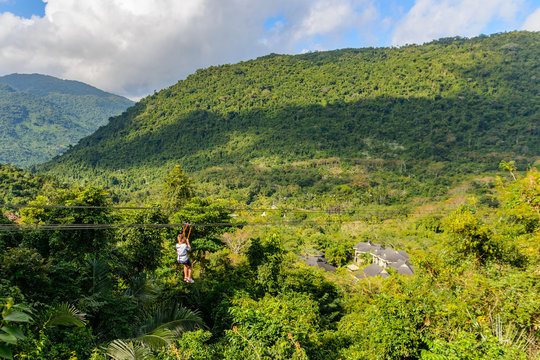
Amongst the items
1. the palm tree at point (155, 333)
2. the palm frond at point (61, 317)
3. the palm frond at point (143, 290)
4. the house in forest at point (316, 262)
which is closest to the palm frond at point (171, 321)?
the palm tree at point (155, 333)

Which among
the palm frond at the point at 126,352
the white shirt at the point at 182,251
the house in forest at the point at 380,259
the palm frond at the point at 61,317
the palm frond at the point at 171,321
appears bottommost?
the house in forest at the point at 380,259

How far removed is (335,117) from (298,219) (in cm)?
10508

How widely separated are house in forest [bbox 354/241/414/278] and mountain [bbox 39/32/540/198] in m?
68.7

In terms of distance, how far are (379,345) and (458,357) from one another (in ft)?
6.23

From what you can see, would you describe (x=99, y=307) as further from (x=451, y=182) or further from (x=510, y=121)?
(x=510, y=121)

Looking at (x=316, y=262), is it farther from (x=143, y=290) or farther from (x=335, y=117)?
(x=335, y=117)

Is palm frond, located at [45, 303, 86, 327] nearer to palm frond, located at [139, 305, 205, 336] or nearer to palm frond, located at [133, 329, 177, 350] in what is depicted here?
palm frond, located at [133, 329, 177, 350]

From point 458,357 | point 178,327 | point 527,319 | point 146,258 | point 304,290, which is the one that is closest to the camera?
point 458,357

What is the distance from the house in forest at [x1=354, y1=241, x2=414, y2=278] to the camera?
27641 mm

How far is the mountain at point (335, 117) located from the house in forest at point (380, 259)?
68.7m

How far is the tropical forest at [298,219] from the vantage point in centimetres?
659

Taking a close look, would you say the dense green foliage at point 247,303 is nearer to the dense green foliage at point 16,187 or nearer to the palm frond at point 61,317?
the palm frond at point 61,317

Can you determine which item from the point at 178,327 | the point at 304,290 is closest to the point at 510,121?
the point at 304,290

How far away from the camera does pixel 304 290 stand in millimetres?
16156
